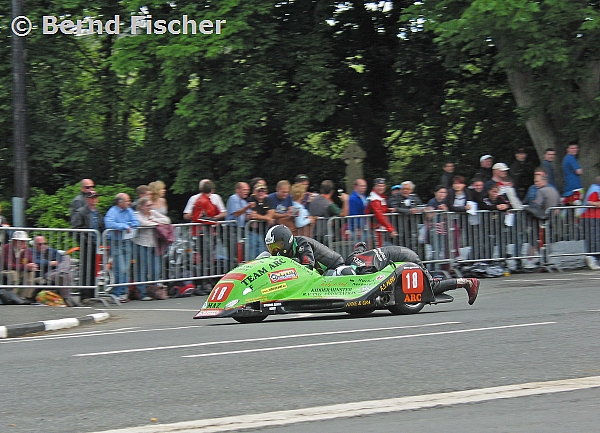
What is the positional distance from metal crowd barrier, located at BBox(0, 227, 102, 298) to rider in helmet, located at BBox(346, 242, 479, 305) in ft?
15.8

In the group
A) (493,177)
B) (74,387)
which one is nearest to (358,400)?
(74,387)

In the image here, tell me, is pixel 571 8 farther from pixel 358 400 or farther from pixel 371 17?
pixel 358 400

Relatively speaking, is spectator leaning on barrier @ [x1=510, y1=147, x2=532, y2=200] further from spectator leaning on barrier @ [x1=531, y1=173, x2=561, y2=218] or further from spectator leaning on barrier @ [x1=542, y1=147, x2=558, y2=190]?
spectator leaning on barrier @ [x1=531, y1=173, x2=561, y2=218]

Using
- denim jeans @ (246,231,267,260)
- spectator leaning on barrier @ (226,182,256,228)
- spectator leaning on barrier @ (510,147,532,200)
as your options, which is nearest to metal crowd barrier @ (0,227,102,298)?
spectator leaning on barrier @ (226,182,256,228)

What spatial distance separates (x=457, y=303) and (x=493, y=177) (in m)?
5.31

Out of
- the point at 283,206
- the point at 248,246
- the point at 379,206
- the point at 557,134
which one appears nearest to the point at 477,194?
the point at 379,206

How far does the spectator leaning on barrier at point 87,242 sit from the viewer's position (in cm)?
1602

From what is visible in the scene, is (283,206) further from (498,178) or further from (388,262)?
(388,262)

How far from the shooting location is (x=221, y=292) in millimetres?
12219

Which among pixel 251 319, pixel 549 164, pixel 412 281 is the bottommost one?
pixel 251 319

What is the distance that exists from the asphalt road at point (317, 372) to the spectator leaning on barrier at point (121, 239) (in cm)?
339

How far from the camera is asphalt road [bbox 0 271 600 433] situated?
6.56 m

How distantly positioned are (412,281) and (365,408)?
637cm

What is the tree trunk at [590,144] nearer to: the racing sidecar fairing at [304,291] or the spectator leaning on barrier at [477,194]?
the spectator leaning on barrier at [477,194]
